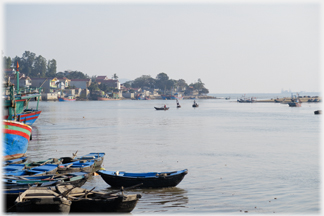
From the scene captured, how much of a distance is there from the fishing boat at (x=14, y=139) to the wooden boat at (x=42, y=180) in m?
6.44

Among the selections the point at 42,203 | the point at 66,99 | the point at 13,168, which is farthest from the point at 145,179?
the point at 66,99

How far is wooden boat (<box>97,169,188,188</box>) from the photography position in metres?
15.0

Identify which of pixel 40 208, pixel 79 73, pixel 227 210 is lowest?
pixel 227 210

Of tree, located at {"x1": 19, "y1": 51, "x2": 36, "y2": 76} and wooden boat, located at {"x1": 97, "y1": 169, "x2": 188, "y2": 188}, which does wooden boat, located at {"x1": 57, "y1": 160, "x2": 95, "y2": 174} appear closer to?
wooden boat, located at {"x1": 97, "y1": 169, "x2": 188, "y2": 188}

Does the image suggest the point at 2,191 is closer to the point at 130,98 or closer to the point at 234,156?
the point at 234,156

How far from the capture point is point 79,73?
171 meters

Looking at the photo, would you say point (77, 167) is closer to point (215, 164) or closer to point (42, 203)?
point (42, 203)

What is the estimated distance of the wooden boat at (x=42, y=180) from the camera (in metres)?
13.0

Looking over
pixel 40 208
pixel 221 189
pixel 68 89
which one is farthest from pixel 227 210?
pixel 68 89

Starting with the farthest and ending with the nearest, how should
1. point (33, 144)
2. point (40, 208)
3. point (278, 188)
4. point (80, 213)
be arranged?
point (33, 144) < point (278, 188) < point (80, 213) < point (40, 208)

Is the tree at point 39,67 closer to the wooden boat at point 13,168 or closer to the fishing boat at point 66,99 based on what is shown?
the fishing boat at point 66,99

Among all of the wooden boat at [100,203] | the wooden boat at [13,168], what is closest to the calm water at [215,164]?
the wooden boat at [100,203]

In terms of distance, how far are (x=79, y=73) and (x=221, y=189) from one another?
16199 cm

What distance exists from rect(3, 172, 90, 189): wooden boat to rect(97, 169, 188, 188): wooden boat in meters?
1.17
